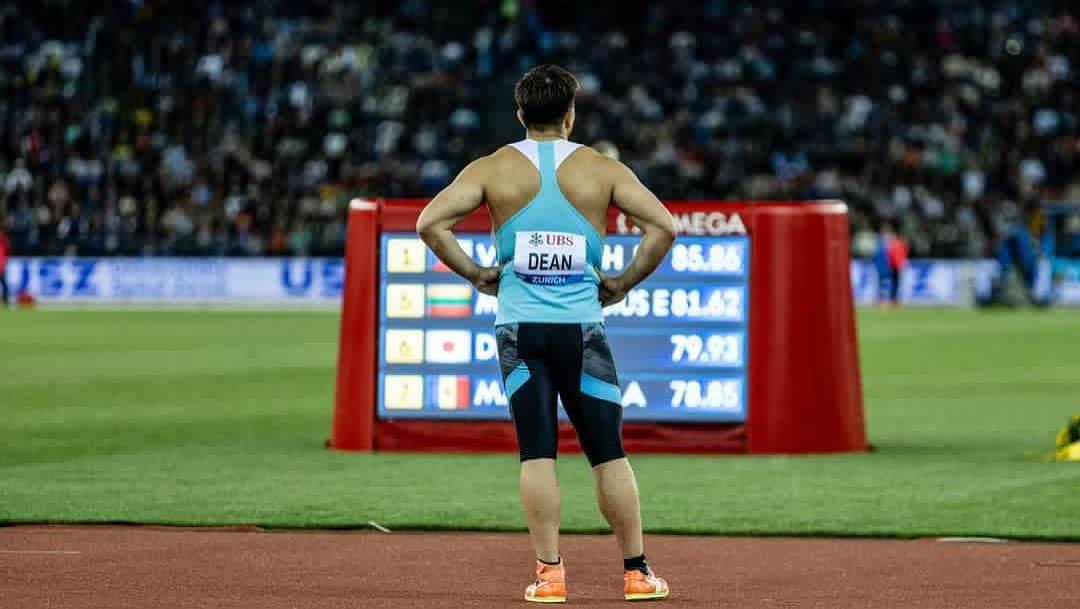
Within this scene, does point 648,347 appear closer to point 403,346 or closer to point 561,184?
point 403,346

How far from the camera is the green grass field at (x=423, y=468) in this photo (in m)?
10.9

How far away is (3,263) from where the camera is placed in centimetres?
4247

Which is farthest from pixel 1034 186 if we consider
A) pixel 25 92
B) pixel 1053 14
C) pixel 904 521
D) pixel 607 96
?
pixel 904 521

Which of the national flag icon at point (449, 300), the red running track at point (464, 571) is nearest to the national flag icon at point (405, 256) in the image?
the national flag icon at point (449, 300)

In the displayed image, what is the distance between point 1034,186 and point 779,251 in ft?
→ 113

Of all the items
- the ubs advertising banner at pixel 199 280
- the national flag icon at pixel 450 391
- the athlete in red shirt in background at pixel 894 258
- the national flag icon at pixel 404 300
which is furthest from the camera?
the ubs advertising banner at pixel 199 280

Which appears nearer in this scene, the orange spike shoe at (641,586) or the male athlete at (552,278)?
the male athlete at (552,278)

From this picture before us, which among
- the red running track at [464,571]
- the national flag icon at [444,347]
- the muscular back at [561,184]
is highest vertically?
the muscular back at [561,184]

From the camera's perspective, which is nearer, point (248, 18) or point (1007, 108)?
point (1007, 108)

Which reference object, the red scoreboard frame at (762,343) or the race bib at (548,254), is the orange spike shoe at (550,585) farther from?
the red scoreboard frame at (762,343)

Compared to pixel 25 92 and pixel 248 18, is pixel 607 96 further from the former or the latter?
pixel 25 92

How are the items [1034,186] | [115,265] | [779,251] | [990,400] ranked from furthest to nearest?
[1034,186], [115,265], [990,400], [779,251]

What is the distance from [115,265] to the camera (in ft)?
146

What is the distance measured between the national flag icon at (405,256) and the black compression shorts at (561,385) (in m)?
6.43
